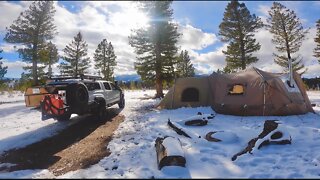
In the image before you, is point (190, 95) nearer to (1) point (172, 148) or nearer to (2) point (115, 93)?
(2) point (115, 93)

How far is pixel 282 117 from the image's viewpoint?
12703 millimetres

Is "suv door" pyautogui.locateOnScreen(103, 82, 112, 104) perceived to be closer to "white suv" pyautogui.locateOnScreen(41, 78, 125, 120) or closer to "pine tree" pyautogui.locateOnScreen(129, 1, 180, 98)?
"white suv" pyautogui.locateOnScreen(41, 78, 125, 120)

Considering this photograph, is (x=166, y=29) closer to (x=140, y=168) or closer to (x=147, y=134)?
(x=147, y=134)

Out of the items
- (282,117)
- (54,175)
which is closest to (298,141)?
(282,117)

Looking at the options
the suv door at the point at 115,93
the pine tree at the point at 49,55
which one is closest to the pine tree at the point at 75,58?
the pine tree at the point at 49,55

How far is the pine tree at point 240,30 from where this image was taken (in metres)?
31.4

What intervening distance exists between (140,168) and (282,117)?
346 inches

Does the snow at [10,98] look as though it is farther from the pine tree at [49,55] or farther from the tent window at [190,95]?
the tent window at [190,95]

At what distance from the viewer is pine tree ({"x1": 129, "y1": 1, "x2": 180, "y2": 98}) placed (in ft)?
90.1

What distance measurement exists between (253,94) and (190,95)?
4.35m

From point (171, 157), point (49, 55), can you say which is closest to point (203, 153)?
point (171, 157)

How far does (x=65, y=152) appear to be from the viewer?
27.2 feet

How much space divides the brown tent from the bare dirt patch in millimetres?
6194

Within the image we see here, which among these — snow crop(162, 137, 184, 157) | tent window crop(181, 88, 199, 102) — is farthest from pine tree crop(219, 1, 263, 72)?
snow crop(162, 137, 184, 157)
